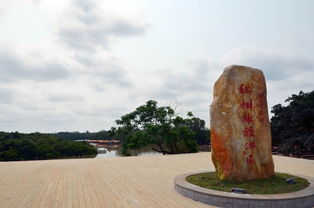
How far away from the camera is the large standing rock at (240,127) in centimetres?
611

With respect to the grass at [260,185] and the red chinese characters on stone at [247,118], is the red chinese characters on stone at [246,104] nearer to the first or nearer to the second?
the red chinese characters on stone at [247,118]

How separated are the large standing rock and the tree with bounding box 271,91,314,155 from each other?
8.13 metres

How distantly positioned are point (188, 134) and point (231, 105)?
10988mm

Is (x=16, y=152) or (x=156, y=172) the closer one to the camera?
(x=156, y=172)

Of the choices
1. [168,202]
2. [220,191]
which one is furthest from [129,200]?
[220,191]

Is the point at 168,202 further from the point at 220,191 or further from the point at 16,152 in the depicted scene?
the point at 16,152

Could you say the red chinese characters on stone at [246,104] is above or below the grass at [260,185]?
above

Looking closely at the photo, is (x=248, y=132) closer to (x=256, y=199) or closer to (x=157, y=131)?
(x=256, y=199)

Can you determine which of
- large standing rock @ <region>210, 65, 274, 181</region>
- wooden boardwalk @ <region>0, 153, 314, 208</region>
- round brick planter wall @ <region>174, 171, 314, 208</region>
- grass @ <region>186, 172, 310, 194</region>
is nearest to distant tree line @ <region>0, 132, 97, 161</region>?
wooden boardwalk @ <region>0, 153, 314, 208</region>

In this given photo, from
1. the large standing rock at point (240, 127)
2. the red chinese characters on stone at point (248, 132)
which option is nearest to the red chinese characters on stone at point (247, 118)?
the large standing rock at point (240, 127)

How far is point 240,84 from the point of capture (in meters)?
6.32

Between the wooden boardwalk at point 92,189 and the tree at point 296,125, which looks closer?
the wooden boardwalk at point 92,189

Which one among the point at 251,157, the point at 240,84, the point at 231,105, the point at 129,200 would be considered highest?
the point at 240,84

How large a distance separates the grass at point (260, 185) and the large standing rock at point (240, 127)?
168mm
